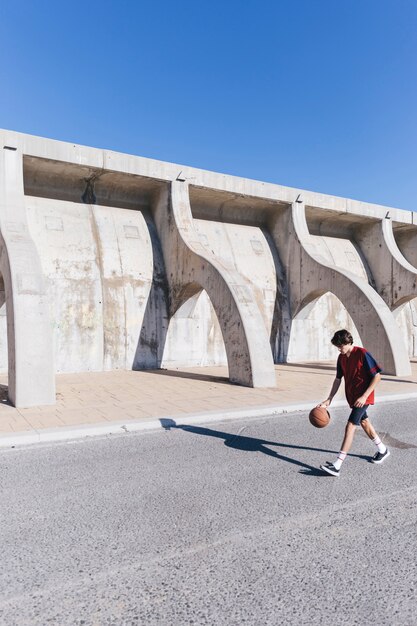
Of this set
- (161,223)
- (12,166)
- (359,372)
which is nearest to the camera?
(359,372)

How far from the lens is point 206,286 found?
12.3 metres

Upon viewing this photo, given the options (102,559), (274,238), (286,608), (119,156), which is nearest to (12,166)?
(119,156)

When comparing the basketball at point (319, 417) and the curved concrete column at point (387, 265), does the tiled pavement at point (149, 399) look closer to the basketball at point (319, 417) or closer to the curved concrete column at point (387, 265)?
the basketball at point (319, 417)

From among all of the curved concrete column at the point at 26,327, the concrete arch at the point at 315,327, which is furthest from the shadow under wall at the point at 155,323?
the curved concrete column at the point at 26,327

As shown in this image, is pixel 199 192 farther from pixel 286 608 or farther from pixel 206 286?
pixel 286 608

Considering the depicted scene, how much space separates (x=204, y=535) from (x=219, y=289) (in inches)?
330

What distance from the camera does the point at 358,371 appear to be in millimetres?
5316

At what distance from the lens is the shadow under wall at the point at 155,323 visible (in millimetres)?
14305

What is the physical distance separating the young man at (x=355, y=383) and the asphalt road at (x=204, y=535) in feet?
0.90

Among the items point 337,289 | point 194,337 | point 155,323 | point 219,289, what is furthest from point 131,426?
point 337,289

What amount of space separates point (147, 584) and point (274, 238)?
1612 cm

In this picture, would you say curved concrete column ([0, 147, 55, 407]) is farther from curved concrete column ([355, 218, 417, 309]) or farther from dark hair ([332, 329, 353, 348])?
curved concrete column ([355, 218, 417, 309])

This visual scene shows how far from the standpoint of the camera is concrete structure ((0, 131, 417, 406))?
1174 cm

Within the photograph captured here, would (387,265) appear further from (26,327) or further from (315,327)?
(26,327)
